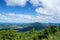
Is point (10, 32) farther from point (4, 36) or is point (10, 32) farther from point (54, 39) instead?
point (54, 39)

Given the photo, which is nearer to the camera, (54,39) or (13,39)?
(54,39)

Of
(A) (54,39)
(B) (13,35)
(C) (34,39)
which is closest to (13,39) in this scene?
(B) (13,35)

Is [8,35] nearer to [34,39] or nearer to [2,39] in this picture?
[2,39]

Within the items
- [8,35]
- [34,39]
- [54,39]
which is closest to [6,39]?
[8,35]

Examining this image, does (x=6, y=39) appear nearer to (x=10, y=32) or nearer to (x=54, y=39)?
(x=10, y=32)

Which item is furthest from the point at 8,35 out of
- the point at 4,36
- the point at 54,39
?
the point at 54,39

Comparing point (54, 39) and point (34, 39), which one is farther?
point (34, 39)

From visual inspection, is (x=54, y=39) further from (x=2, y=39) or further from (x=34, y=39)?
(x=2, y=39)

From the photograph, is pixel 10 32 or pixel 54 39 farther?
pixel 10 32
